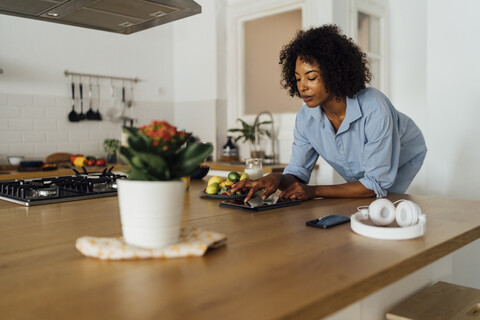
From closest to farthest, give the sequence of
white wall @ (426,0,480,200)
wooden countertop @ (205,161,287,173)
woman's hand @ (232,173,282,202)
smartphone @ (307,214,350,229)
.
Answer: smartphone @ (307,214,350,229) → woman's hand @ (232,173,282,202) → white wall @ (426,0,480,200) → wooden countertop @ (205,161,287,173)

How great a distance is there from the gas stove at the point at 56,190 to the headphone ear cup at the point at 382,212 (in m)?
1.19

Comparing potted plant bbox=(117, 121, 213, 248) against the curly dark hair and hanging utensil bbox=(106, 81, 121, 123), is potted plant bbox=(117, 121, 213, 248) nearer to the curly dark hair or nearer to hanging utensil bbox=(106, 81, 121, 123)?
the curly dark hair

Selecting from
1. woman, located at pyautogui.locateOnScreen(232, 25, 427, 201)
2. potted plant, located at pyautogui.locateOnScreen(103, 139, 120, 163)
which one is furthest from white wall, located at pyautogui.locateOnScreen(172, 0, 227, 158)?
woman, located at pyautogui.locateOnScreen(232, 25, 427, 201)

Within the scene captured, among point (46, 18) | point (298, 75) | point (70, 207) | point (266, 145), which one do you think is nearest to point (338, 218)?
point (298, 75)

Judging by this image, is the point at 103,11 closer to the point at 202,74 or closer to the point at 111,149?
the point at 111,149

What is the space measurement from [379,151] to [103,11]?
64.2 inches

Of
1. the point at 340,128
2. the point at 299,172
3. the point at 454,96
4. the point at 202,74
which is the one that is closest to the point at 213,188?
the point at 299,172

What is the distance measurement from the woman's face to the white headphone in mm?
770

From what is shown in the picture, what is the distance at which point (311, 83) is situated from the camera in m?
1.96

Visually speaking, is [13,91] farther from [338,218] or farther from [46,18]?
[338,218]

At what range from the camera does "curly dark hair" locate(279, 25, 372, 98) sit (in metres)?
1.94

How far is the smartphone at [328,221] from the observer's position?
1.30 meters

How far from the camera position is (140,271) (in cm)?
91

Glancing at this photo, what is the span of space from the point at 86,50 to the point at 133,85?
2.02 ft
